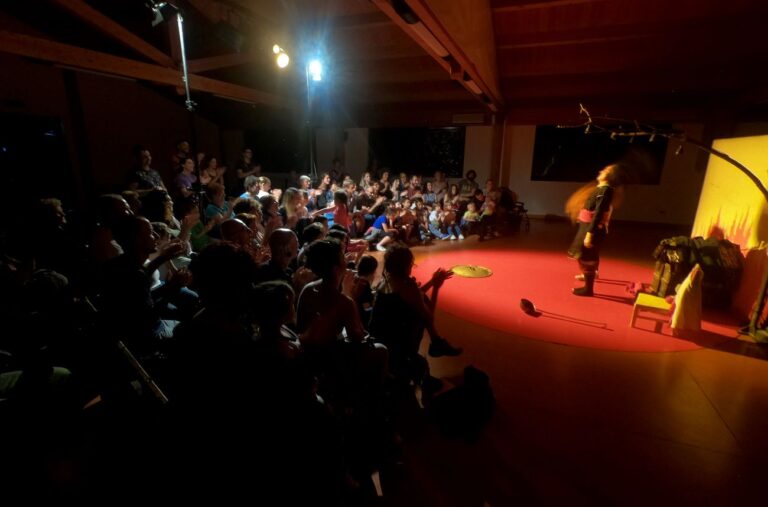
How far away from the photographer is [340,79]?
28.8 feet

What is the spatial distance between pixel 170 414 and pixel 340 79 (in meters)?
8.87

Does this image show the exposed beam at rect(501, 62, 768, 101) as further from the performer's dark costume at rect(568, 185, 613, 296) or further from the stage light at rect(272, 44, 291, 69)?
the stage light at rect(272, 44, 291, 69)

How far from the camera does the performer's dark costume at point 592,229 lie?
4305mm

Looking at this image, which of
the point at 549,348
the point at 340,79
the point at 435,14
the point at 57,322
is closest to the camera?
the point at 57,322

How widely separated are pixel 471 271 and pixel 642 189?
6979 mm

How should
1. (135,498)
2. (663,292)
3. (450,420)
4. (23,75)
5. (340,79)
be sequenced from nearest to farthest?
(135,498) → (450,420) → (663,292) → (23,75) → (340,79)

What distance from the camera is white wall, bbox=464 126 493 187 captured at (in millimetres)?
10617

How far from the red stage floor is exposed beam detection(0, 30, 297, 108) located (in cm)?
519

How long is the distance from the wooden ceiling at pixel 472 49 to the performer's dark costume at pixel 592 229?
2212 millimetres

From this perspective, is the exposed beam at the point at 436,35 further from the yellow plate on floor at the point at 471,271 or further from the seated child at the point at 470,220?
the seated child at the point at 470,220

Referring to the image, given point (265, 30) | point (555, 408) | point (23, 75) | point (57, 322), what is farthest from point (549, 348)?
point (23, 75)

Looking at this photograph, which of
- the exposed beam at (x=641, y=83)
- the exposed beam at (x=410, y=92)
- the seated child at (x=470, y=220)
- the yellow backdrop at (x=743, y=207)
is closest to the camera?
the yellow backdrop at (x=743, y=207)

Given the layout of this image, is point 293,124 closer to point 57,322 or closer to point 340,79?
point 340,79

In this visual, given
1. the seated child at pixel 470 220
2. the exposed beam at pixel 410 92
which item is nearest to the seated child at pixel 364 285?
the seated child at pixel 470 220
